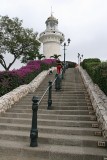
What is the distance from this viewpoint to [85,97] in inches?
554

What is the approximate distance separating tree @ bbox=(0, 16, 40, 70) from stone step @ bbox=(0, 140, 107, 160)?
31221 mm

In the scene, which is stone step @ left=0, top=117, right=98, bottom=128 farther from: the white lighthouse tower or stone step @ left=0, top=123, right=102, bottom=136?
the white lighthouse tower

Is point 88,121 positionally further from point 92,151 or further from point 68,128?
point 92,151

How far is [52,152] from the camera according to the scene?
7.72 metres

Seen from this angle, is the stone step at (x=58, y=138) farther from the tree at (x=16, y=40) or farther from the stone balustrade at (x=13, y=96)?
the tree at (x=16, y=40)

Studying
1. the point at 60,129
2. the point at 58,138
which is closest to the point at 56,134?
the point at 60,129

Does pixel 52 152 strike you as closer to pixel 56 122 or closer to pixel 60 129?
pixel 60 129

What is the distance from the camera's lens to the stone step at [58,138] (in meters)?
8.27

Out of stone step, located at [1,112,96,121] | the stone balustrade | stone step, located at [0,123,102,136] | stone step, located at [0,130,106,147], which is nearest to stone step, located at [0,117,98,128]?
stone step, located at [0,123,102,136]

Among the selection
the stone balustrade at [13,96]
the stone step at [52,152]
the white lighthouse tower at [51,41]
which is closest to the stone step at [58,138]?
the stone step at [52,152]

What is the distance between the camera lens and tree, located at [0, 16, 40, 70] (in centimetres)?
3881

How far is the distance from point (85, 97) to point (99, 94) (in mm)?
1874

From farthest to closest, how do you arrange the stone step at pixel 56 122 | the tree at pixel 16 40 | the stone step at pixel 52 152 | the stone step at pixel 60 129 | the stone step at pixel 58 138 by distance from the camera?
the tree at pixel 16 40 < the stone step at pixel 56 122 < the stone step at pixel 60 129 < the stone step at pixel 58 138 < the stone step at pixel 52 152

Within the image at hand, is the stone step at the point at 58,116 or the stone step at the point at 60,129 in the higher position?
the stone step at the point at 58,116
